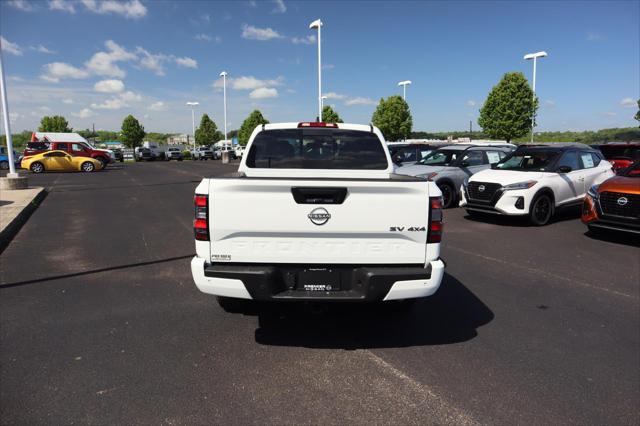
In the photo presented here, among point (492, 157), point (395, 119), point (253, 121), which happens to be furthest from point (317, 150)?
point (253, 121)

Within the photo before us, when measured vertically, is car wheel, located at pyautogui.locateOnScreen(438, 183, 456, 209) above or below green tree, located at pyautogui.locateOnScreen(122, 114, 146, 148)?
below

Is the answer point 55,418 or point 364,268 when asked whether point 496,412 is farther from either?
point 55,418

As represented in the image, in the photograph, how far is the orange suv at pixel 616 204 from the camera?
7504 millimetres

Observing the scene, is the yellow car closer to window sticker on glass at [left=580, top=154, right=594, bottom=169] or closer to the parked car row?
the parked car row

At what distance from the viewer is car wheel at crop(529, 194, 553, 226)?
378 inches

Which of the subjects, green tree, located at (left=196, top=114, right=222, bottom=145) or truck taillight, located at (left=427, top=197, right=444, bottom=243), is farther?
green tree, located at (left=196, top=114, right=222, bottom=145)

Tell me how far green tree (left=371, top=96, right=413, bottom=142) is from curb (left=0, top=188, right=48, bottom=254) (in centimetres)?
4475

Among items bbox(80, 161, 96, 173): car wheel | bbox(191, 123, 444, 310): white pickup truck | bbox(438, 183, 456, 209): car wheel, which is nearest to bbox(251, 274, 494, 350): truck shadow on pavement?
bbox(191, 123, 444, 310): white pickup truck

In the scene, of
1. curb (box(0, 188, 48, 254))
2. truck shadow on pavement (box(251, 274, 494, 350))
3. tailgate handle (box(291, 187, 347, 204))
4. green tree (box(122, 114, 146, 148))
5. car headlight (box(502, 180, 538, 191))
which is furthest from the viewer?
green tree (box(122, 114, 146, 148))

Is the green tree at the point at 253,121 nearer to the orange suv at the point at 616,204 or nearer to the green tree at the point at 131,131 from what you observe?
the green tree at the point at 131,131

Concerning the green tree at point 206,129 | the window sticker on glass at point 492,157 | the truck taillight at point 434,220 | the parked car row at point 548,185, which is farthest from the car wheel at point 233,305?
the green tree at point 206,129

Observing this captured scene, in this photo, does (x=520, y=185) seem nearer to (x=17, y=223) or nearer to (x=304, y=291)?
(x=304, y=291)

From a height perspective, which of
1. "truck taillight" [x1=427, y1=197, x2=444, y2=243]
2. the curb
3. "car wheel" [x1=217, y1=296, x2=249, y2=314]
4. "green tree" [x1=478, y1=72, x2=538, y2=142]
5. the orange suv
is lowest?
"car wheel" [x1=217, y1=296, x2=249, y2=314]

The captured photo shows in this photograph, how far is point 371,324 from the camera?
4324 mm
